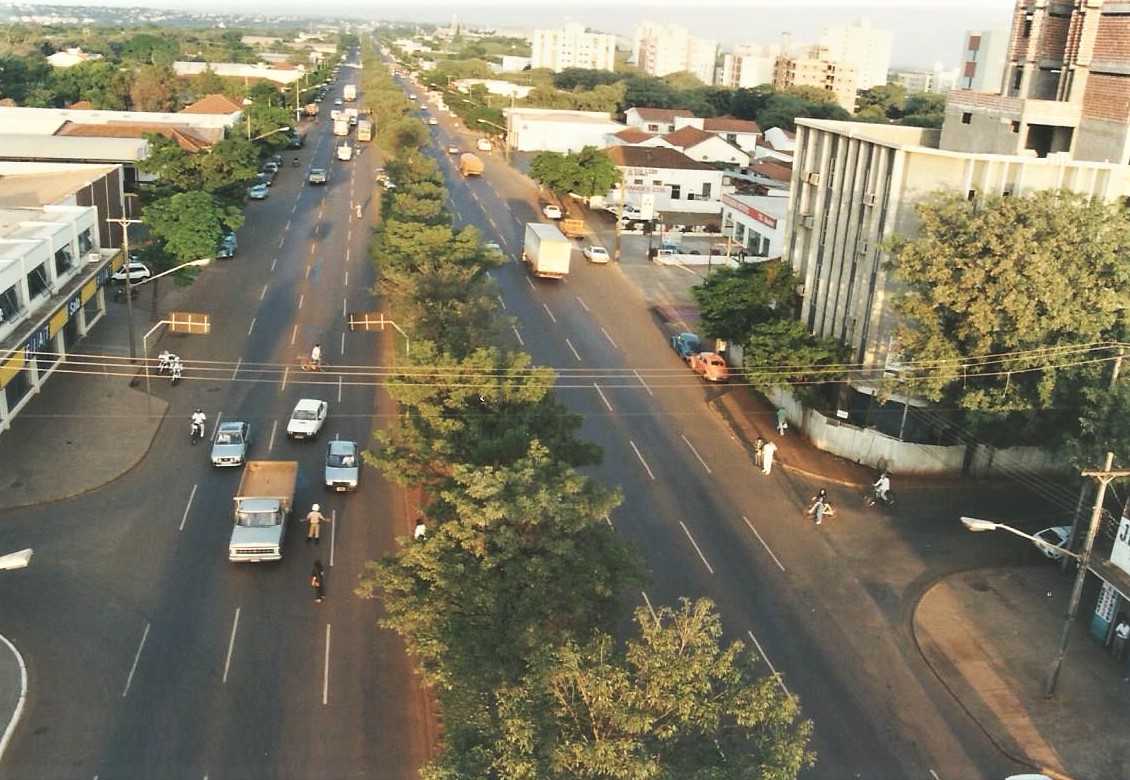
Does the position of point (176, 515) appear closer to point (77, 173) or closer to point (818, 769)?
point (818, 769)

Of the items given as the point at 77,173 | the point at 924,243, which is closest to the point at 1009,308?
the point at 924,243

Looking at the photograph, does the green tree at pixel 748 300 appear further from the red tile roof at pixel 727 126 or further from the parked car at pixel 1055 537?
the red tile roof at pixel 727 126

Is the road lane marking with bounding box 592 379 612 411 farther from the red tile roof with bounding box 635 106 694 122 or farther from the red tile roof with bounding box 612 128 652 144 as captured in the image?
the red tile roof with bounding box 635 106 694 122

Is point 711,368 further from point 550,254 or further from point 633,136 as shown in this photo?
point 633,136

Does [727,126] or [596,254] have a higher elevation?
[727,126]

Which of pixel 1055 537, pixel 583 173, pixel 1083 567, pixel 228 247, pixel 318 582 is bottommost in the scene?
pixel 318 582

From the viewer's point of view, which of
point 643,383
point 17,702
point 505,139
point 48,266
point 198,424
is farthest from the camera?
point 505,139

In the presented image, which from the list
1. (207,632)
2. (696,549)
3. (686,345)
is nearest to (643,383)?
(686,345)
